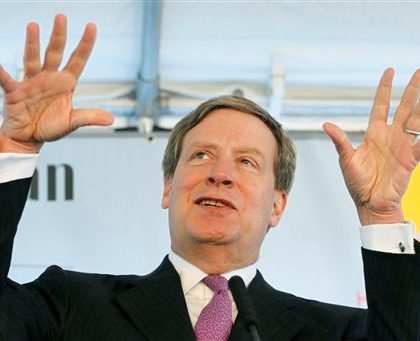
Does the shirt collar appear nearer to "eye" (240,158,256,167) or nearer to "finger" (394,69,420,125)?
"eye" (240,158,256,167)

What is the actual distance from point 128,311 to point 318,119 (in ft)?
5.56

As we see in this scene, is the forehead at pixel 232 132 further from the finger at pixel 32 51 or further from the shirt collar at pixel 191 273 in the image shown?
the finger at pixel 32 51

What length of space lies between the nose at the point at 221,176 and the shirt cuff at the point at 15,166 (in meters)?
0.47

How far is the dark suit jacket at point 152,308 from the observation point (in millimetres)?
2201

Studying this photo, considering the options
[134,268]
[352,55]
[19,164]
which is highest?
[352,55]

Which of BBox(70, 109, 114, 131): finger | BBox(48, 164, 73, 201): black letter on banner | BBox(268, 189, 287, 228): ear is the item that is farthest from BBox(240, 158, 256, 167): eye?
BBox(48, 164, 73, 201): black letter on banner

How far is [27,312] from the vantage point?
7.38 ft

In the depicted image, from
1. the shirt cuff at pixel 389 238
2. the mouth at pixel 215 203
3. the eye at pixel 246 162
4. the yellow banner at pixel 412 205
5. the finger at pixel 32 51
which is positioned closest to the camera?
the finger at pixel 32 51

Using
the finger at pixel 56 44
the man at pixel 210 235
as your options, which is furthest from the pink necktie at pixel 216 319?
the finger at pixel 56 44

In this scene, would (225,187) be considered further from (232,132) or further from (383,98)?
(383,98)

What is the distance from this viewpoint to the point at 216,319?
7.52 ft

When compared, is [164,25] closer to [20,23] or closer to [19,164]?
A: [20,23]

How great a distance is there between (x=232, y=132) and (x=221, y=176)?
0.60 ft

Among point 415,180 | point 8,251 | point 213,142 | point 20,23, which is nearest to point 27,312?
point 8,251
